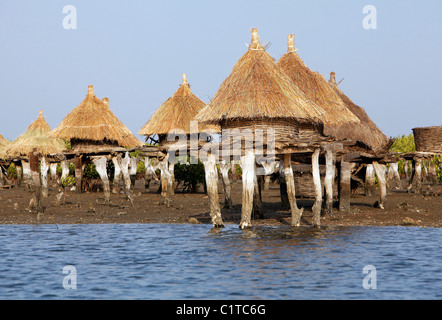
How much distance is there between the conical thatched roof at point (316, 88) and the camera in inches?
840

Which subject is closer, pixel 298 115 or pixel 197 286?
pixel 197 286

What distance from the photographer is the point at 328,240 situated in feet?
48.7

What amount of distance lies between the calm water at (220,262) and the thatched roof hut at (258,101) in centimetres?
280

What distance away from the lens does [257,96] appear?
16.7 meters

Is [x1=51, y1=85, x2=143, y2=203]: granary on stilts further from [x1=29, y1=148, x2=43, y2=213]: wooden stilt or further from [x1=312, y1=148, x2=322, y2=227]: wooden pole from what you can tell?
[x1=312, y1=148, x2=322, y2=227]: wooden pole

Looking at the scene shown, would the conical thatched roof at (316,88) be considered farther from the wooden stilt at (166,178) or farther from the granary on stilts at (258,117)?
the wooden stilt at (166,178)

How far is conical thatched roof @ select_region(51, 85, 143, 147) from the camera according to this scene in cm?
3162

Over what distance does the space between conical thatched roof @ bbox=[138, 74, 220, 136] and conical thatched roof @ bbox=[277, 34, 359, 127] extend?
7.93m

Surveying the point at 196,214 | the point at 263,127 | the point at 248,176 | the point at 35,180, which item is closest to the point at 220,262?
the point at 248,176

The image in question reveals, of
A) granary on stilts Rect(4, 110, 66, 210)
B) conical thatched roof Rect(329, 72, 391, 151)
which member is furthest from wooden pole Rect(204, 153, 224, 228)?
granary on stilts Rect(4, 110, 66, 210)

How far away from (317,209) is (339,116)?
217 inches
